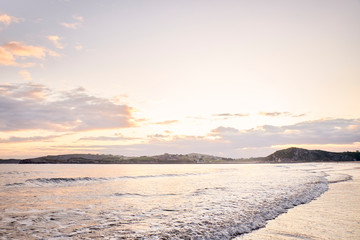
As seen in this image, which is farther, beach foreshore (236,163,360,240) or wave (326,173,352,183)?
wave (326,173,352,183)

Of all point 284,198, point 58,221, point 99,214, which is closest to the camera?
point 58,221

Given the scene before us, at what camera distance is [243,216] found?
12.7m

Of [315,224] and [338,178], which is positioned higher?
[315,224]

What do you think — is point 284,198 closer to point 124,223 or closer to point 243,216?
point 243,216

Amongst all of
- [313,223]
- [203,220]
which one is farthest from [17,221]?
[313,223]

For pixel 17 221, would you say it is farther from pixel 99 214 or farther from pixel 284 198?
pixel 284 198

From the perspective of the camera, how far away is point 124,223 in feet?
37.5

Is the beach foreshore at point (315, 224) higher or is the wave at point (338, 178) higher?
the beach foreshore at point (315, 224)

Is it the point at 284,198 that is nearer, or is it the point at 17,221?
the point at 17,221

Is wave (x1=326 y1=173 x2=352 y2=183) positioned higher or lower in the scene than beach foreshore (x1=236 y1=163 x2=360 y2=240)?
lower

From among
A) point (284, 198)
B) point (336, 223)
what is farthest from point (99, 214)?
point (284, 198)

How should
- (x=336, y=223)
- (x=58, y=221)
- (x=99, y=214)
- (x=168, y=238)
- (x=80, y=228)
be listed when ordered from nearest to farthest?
1. (x=168, y=238)
2. (x=80, y=228)
3. (x=336, y=223)
4. (x=58, y=221)
5. (x=99, y=214)

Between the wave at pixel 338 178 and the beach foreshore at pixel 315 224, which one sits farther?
the wave at pixel 338 178

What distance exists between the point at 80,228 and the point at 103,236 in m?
1.93
